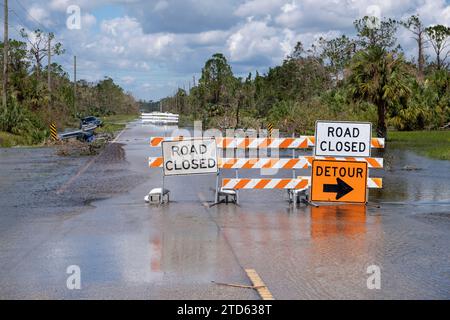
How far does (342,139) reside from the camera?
556 inches

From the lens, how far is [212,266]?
829cm

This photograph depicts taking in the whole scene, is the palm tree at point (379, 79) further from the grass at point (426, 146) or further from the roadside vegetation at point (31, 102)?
the roadside vegetation at point (31, 102)

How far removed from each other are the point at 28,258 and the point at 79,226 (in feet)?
8.63

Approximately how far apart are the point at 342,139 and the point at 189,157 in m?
3.21

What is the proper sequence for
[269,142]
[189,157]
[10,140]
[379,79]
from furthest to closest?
[379,79] → [10,140] → [269,142] → [189,157]

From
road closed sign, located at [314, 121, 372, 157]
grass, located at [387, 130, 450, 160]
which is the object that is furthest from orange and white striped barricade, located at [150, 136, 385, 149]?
grass, located at [387, 130, 450, 160]

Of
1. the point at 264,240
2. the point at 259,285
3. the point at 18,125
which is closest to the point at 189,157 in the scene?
the point at 264,240

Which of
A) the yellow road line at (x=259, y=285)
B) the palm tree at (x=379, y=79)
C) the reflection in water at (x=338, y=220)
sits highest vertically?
the palm tree at (x=379, y=79)

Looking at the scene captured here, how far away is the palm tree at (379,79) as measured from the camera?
41.7 m

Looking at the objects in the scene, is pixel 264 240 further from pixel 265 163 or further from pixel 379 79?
pixel 379 79

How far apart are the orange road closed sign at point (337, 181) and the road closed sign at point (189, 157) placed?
2137mm

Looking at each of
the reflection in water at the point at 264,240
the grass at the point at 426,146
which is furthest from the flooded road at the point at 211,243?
the grass at the point at 426,146

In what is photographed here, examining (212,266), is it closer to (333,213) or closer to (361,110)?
(333,213)

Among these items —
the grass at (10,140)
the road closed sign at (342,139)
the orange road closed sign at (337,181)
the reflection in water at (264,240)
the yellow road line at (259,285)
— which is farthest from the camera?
the grass at (10,140)
